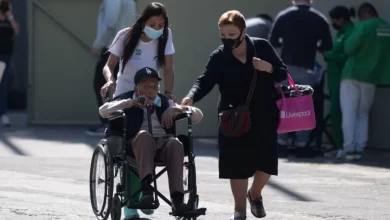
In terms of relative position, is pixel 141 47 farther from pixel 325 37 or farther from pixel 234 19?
pixel 325 37

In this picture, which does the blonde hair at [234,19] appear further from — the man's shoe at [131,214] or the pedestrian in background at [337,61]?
the pedestrian in background at [337,61]

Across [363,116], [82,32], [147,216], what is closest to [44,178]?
[147,216]

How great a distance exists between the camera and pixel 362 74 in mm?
13078

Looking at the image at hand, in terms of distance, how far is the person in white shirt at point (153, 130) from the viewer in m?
7.98

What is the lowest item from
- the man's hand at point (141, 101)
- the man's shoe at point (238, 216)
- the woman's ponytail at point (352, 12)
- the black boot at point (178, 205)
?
the man's shoe at point (238, 216)

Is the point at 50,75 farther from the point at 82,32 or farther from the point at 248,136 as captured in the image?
the point at 248,136

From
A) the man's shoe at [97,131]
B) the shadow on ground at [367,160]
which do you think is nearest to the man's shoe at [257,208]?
the shadow on ground at [367,160]

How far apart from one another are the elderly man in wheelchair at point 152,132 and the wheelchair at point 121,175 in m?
0.02

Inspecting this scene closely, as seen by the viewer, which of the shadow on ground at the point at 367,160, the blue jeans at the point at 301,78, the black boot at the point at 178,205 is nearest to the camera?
the black boot at the point at 178,205

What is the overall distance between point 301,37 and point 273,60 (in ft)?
15.5

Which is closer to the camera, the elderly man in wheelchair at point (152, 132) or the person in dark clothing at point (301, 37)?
the elderly man in wheelchair at point (152, 132)

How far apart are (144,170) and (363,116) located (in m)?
5.92

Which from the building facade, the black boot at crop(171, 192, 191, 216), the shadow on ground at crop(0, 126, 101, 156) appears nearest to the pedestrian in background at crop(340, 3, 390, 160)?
the shadow on ground at crop(0, 126, 101, 156)

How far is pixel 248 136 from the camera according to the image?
8.25 meters
